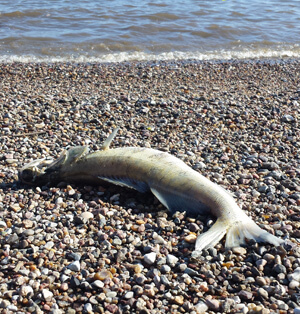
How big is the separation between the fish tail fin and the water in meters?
10.5

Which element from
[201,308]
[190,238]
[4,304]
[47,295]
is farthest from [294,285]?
[4,304]

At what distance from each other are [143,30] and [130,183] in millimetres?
12437

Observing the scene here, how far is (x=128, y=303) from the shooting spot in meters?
3.52

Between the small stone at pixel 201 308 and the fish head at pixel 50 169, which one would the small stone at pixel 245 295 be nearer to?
the small stone at pixel 201 308

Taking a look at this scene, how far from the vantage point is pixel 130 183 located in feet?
17.5

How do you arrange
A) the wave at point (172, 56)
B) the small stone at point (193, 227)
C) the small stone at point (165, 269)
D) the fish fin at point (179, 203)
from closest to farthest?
the small stone at point (165, 269) → the small stone at point (193, 227) → the fish fin at point (179, 203) → the wave at point (172, 56)

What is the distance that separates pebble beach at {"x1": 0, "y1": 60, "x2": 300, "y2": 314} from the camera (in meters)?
3.64

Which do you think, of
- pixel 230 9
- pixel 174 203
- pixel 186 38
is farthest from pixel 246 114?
pixel 230 9

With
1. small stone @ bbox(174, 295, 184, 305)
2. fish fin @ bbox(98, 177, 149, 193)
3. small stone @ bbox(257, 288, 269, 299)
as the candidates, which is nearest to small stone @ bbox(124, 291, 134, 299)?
small stone @ bbox(174, 295, 184, 305)

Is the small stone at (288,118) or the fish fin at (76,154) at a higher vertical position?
the fish fin at (76,154)

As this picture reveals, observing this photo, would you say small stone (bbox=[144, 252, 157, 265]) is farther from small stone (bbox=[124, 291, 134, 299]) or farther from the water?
the water

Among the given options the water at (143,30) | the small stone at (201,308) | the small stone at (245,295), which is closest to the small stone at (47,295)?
the small stone at (201,308)

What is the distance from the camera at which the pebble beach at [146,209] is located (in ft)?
11.9

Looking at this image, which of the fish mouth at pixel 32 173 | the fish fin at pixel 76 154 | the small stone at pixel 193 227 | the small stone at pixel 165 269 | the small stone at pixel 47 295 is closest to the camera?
the small stone at pixel 47 295
